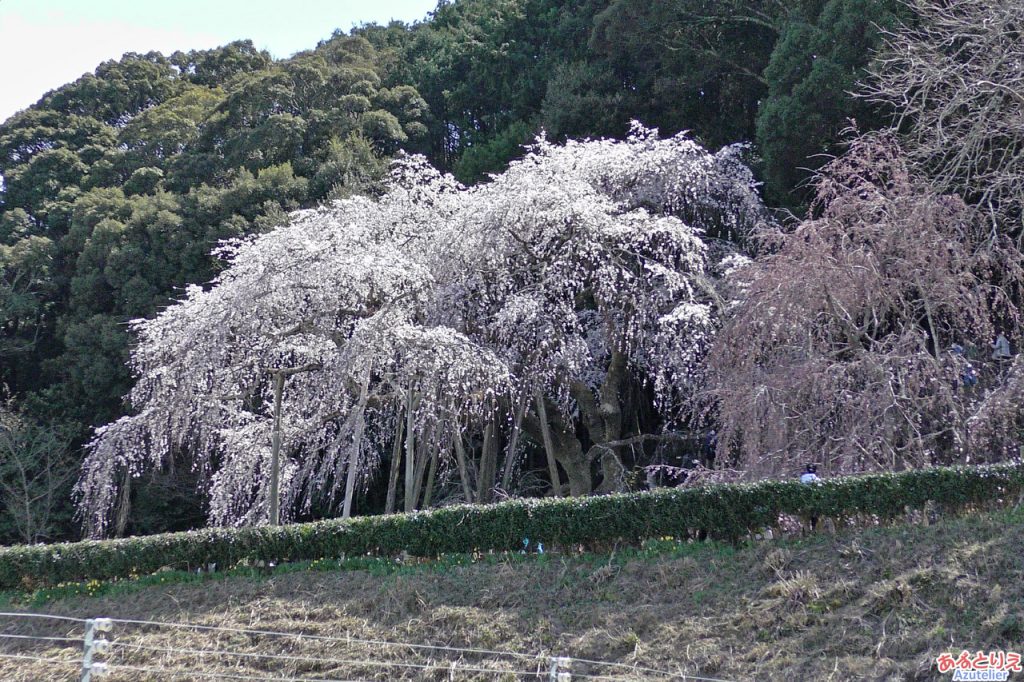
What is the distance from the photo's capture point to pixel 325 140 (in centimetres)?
2394

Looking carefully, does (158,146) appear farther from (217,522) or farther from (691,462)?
(691,462)

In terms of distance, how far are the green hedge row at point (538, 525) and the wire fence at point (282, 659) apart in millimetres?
Answer: 1357

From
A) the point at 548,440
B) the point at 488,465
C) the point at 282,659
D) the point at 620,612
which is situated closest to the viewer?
the point at 620,612

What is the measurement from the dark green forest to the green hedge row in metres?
6.87

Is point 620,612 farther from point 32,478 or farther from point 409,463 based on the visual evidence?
point 32,478

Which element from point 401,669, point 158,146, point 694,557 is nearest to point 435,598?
point 401,669

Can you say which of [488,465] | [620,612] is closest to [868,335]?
[620,612]

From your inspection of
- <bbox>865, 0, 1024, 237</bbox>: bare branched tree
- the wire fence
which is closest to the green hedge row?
the wire fence

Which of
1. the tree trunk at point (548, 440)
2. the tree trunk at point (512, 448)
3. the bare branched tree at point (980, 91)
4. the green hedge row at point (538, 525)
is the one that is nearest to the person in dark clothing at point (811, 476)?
the green hedge row at point (538, 525)

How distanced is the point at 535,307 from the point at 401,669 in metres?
5.67

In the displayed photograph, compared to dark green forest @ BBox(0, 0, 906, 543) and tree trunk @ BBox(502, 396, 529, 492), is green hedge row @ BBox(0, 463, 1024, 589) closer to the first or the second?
tree trunk @ BBox(502, 396, 529, 492)

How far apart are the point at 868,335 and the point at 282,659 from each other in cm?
704

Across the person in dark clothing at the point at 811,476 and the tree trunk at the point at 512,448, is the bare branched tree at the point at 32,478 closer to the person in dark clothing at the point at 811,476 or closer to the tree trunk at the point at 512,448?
the tree trunk at the point at 512,448

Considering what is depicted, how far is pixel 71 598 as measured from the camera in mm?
11141
